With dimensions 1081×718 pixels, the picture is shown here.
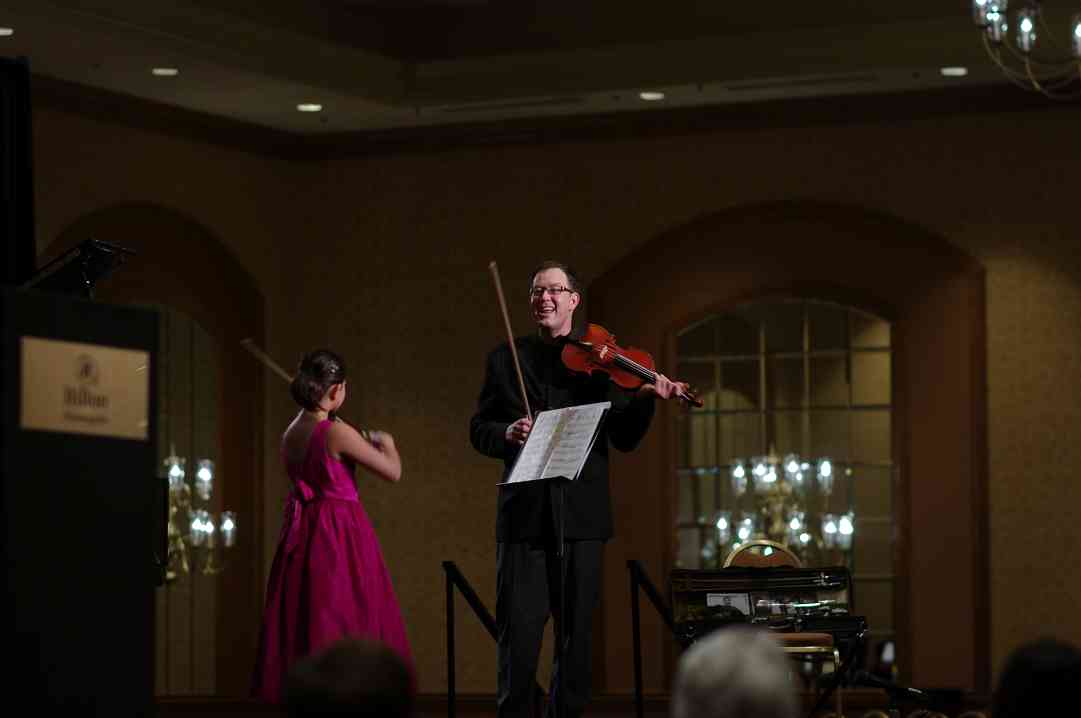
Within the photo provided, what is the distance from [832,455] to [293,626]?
5083mm

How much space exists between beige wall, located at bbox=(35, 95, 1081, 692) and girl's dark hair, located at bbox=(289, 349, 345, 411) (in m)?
3.95

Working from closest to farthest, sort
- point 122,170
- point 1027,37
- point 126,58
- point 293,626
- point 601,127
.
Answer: point 293,626
point 1027,37
point 126,58
point 122,170
point 601,127

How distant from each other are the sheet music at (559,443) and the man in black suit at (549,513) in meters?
0.18

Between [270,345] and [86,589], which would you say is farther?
[270,345]

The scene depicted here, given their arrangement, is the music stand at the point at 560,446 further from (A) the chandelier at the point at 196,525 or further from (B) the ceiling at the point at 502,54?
(A) the chandelier at the point at 196,525

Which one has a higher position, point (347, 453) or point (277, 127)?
point (277, 127)

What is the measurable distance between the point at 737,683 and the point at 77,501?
1.19 m

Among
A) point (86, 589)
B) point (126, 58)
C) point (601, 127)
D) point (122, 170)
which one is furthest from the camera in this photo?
point (601, 127)

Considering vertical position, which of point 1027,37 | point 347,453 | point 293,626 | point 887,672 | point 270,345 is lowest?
point 887,672

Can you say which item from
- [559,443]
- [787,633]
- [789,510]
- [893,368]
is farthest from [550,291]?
[893,368]

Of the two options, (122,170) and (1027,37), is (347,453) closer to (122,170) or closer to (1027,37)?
(1027,37)

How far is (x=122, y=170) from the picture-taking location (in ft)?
30.0

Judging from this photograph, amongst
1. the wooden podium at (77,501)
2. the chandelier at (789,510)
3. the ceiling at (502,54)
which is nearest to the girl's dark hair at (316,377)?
the wooden podium at (77,501)

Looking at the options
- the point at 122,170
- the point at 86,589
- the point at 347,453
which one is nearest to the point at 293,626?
the point at 347,453
